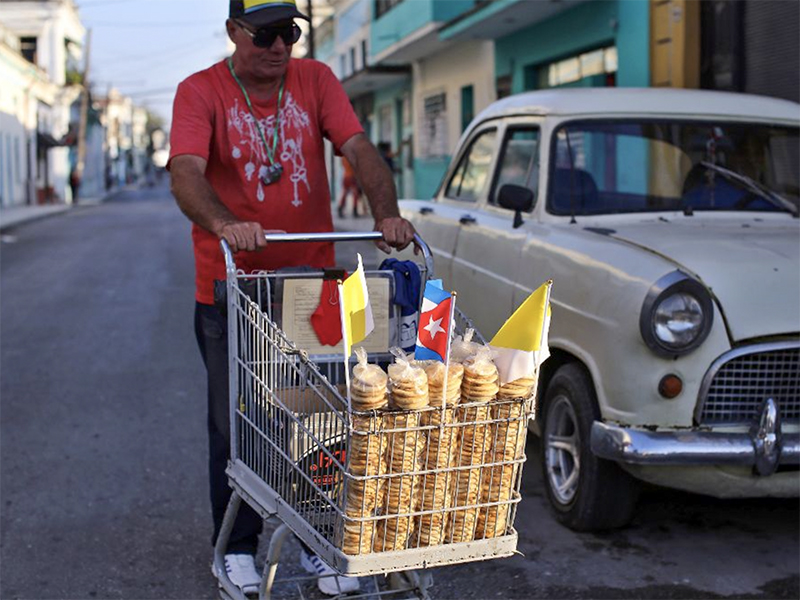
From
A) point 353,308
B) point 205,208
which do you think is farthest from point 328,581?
point 353,308

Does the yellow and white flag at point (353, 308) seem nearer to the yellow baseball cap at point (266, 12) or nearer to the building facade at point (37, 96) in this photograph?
the yellow baseball cap at point (266, 12)

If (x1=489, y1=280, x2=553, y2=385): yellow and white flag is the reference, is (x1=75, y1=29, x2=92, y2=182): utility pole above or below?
above

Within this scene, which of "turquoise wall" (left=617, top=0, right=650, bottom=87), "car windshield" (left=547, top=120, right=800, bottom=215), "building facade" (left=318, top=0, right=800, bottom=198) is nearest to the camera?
"car windshield" (left=547, top=120, right=800, bottom=215)

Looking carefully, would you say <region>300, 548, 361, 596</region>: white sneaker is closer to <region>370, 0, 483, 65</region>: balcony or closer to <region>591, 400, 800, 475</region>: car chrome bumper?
<region>591, 400, 800, 475</region>: car chrome bumper

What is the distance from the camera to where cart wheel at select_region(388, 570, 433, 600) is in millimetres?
3266

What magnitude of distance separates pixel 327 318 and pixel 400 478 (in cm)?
91

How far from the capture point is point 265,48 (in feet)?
11.4

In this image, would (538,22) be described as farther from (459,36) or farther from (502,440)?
(502,440)

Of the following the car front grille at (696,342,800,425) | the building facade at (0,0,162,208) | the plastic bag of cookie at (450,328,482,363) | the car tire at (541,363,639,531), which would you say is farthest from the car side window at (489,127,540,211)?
the building facade at (0,0,162,208)

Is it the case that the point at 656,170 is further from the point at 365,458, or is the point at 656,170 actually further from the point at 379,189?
the point at 365,458

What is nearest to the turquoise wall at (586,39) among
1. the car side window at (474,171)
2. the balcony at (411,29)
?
the balcony at (411,29)

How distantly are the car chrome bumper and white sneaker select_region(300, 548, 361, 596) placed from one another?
1105 millimetres

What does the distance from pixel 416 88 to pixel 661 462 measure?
23.8 meters

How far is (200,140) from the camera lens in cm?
348
